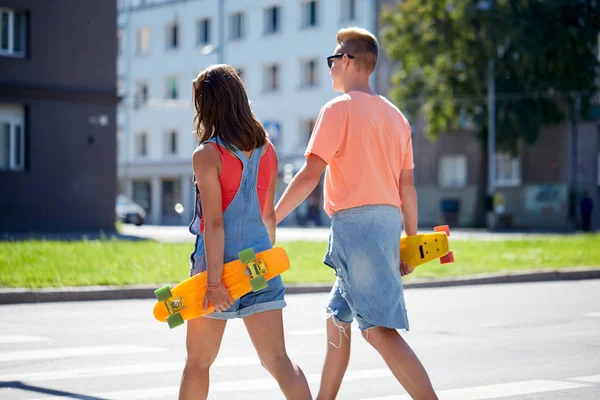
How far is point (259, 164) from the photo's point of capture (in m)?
4.98

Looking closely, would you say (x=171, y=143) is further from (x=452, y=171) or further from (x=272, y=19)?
(x=452, y=171)

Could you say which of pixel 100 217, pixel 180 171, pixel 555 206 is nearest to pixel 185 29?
pixel 180 171

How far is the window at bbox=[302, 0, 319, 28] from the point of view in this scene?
179 feet

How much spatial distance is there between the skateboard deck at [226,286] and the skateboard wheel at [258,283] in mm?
10

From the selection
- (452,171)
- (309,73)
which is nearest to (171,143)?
(309,73)

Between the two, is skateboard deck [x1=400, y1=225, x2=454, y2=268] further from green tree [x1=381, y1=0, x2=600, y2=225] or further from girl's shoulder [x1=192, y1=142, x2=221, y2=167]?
green tree [x1=381, y1=0, x2=600, y2=225]

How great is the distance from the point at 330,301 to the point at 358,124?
2.95ft

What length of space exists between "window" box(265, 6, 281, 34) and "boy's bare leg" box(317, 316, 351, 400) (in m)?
52.0

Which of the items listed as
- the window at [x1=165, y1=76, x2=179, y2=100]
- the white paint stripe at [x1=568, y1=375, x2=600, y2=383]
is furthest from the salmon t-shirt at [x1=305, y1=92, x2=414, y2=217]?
the window at [x1=165, y1=76, x2=179, y2=100]

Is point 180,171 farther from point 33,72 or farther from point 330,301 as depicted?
point 330,301

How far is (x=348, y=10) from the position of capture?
176 feet

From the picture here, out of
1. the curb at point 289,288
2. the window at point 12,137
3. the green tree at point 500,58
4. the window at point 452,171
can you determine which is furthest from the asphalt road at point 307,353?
the window at point 452,171

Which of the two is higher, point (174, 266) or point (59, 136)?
point (59, 136)

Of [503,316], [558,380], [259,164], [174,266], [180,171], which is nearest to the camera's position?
[259,164]
